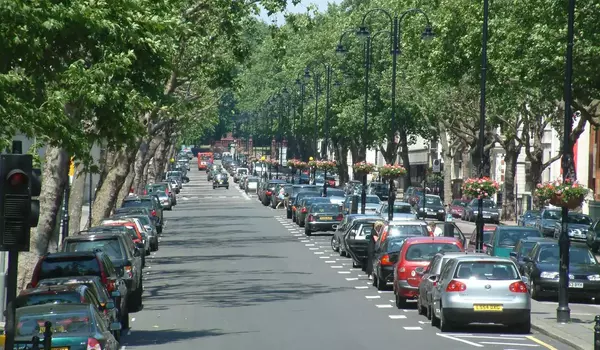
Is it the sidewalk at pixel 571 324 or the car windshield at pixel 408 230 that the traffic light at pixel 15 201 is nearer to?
the sidewalk at pixel 571 324

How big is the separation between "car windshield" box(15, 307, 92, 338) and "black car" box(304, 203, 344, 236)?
42.3 metres

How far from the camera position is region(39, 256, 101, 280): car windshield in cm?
2331

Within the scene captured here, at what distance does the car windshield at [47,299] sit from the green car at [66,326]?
1098mm

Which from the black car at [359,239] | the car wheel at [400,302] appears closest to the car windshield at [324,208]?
the black car at [359,239]

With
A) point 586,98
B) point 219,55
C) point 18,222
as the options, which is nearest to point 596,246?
point 586,98

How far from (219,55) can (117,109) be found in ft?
90.8

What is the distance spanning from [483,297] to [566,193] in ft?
15.0

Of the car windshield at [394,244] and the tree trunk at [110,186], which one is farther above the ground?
the tree trunk at [110,186]

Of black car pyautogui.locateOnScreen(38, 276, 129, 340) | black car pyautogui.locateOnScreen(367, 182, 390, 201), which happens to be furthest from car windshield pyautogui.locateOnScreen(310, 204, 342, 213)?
black car pyautogui.locateOnScreen(38, 276, 129, 340)

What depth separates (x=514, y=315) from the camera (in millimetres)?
23922

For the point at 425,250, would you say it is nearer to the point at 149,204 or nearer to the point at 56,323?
the point at 56,323

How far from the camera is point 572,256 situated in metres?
32.7

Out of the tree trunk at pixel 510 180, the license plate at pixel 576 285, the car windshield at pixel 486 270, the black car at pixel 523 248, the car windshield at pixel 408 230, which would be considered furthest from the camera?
the tree trunk at pixel 510 180

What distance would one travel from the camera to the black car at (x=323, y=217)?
59.2m
